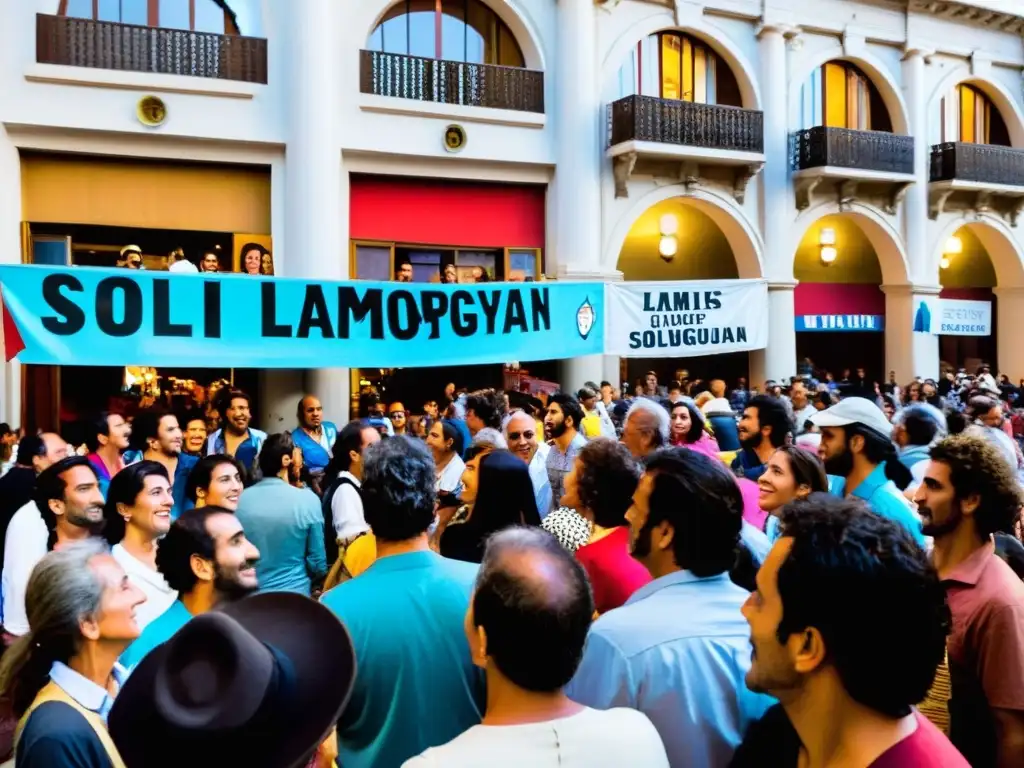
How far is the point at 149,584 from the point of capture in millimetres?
3977

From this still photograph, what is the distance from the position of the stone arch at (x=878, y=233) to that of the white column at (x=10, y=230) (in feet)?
43.1

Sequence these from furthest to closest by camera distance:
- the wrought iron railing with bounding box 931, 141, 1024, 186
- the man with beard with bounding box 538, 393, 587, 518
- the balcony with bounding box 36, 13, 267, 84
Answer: the wrought iron railing with bounding box 931, 141, 1024, 186
the balcony with bounding box 36, 13, 267, 84
the man with beard with bounding box 538, 393, 587, 518

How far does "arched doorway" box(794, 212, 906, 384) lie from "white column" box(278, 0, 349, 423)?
11.5m

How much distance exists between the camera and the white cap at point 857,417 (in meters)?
4.78

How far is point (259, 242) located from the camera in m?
13.4

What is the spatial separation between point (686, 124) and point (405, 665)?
47.9 feet

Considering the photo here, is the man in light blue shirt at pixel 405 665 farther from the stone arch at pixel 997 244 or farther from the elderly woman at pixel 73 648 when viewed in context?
the stone arch at pixel 997 244

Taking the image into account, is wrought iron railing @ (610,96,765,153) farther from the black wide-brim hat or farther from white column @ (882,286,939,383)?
the black wide-brim hat

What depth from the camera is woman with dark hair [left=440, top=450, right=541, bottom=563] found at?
5.12m

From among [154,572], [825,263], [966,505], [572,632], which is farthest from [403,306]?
[825,263]

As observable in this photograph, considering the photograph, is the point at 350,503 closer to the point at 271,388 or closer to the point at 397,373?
the point at 271,388

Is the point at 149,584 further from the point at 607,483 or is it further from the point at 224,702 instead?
the point at 224,702

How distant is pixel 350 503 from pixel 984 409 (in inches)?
213

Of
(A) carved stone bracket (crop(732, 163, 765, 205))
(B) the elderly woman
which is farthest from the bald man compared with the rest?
(A) carved stone bracket (crop(732, 163, 765, 205))
